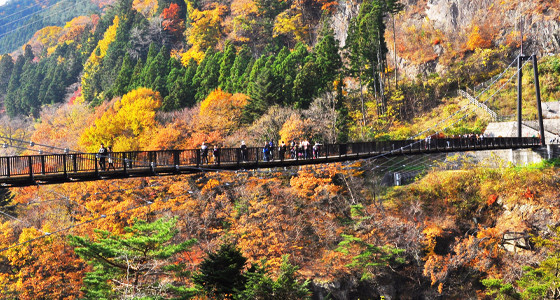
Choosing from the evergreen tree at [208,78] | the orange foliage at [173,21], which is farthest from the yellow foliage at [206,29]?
the evergreen tree at [208,78]

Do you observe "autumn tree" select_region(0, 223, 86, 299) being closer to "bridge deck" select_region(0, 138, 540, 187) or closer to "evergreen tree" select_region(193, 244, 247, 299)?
"bridge deck" select_region(0, 138, 540, 187)

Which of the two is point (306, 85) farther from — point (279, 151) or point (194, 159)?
point (194, 159)

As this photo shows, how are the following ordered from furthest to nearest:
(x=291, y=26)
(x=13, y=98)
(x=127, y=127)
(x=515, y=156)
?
(x=13, y=98) < (x=291, y=26) < (x=127, y=127) < (x=515, y=156)

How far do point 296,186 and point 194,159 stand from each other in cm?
763

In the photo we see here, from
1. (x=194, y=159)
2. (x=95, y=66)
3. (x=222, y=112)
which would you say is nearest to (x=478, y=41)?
(x=222, y=112)

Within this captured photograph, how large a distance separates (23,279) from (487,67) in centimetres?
3457

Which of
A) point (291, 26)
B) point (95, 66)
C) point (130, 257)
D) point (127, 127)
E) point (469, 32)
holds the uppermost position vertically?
point (291, 26)

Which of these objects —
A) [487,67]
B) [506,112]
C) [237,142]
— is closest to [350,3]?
[487,67]

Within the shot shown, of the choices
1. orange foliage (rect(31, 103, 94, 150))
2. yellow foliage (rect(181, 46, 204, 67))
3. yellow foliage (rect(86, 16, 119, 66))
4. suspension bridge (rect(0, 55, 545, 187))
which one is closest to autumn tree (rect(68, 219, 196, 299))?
suspension bridge (rect(0, 55, 545, 187))

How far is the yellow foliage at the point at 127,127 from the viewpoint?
30578 millimetres

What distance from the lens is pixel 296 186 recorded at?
24062mm

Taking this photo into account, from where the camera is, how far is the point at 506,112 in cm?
3406

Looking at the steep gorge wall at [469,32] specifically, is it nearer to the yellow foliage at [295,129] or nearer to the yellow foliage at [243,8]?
the yellow foliage at [295,129]

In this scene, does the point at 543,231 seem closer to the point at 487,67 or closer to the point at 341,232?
the point at 341,232
